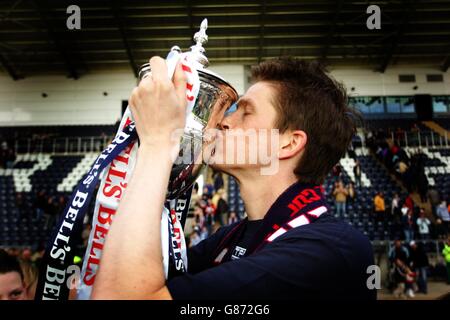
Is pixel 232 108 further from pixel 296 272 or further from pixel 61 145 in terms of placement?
pixel 61 145

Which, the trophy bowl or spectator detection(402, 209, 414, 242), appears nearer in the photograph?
the trophy bowl

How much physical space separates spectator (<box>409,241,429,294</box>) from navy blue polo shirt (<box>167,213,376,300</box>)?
8733 mm

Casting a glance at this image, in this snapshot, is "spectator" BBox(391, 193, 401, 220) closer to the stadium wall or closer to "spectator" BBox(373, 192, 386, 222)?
"spectator" BBox(373, 192, 386, 222)

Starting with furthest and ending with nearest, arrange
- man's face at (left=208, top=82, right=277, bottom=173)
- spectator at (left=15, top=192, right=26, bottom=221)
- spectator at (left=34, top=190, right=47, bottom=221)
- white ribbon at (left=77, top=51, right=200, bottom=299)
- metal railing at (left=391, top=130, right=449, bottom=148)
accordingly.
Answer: metal railing at (left=391, top=130, right=449, bottom=148)
spectator at (left=15, top=192, right=26, bottom=221)
spectator at (left=34, top=190, right=47, bottom=221)
man's face at (left=208, top=82, right=277, bottom=173)
white ribbon at (left=77, top=51, right=200, bottom=299)

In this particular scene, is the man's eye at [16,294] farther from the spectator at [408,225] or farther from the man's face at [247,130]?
the spectator at [408,225]

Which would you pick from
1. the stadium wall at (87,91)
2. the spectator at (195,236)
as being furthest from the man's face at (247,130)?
the stadium wall at (87,91)

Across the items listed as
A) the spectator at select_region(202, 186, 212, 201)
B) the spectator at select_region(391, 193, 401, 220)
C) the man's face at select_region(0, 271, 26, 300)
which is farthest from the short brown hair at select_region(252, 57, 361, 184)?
the spectator at select_region(391, 193, 401, 220)

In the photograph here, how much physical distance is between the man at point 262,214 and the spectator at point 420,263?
8.51m

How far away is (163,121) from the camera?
0.85 meters

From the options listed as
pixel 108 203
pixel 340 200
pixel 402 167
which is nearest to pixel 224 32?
pixel 340 200

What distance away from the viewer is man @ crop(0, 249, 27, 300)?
184cm

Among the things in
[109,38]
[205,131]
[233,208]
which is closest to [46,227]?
[233,208]

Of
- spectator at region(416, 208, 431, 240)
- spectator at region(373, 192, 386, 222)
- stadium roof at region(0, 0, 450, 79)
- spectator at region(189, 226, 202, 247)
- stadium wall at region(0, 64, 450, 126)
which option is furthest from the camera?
stadium wall at region(0, 64, 450, 126)
